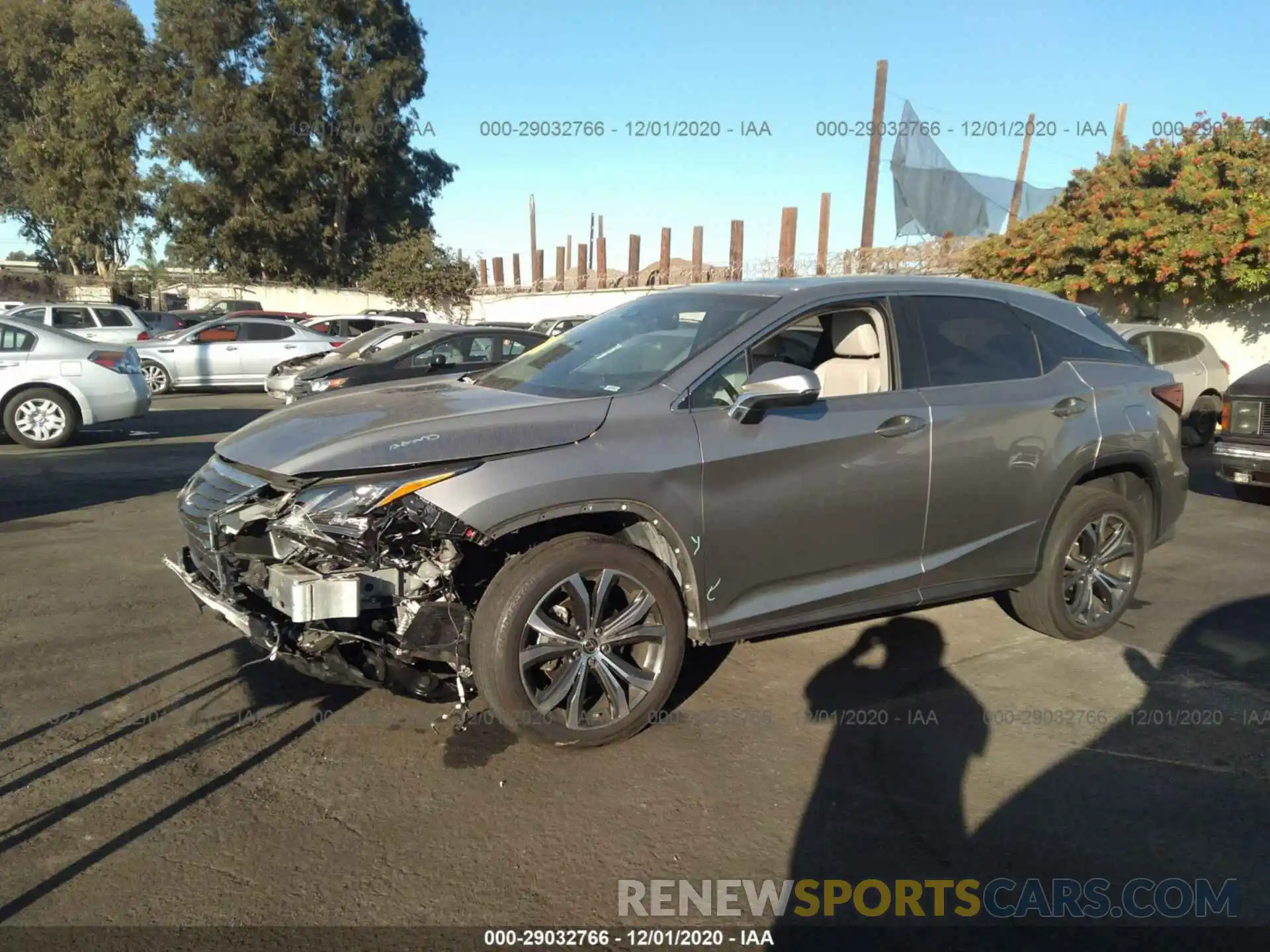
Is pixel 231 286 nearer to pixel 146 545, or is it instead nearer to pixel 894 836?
pixel 146 545

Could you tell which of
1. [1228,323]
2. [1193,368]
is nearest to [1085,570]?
[1193,368]

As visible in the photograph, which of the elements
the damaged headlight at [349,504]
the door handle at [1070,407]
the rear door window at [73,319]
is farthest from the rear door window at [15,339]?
the door handle at [1070,407]

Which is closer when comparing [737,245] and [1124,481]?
[1124,481]

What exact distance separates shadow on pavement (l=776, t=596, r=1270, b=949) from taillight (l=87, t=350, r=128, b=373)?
10.3 m

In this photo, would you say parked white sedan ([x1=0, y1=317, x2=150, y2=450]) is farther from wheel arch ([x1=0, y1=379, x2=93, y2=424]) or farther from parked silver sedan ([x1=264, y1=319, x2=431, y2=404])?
parked silver sedan ([x1=264, y1=319, x2=431, y2=404])

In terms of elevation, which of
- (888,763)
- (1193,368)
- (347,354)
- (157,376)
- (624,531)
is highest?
(624,531)

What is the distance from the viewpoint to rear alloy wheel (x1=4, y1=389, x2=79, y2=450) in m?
11.3

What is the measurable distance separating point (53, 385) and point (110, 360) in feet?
2.25

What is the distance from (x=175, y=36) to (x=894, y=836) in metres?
42.7

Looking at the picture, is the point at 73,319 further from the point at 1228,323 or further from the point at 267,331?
the point at 1228,323

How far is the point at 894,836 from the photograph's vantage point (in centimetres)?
329

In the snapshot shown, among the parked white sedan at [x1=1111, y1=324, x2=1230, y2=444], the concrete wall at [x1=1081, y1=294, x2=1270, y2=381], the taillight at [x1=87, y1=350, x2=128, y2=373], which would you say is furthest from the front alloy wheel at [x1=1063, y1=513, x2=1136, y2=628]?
the concrete wall at [x1=1081, y1=294, x2=1270, y2=381]

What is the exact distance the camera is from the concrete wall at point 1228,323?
15023 millimetres

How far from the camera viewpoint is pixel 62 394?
11.4 meters
